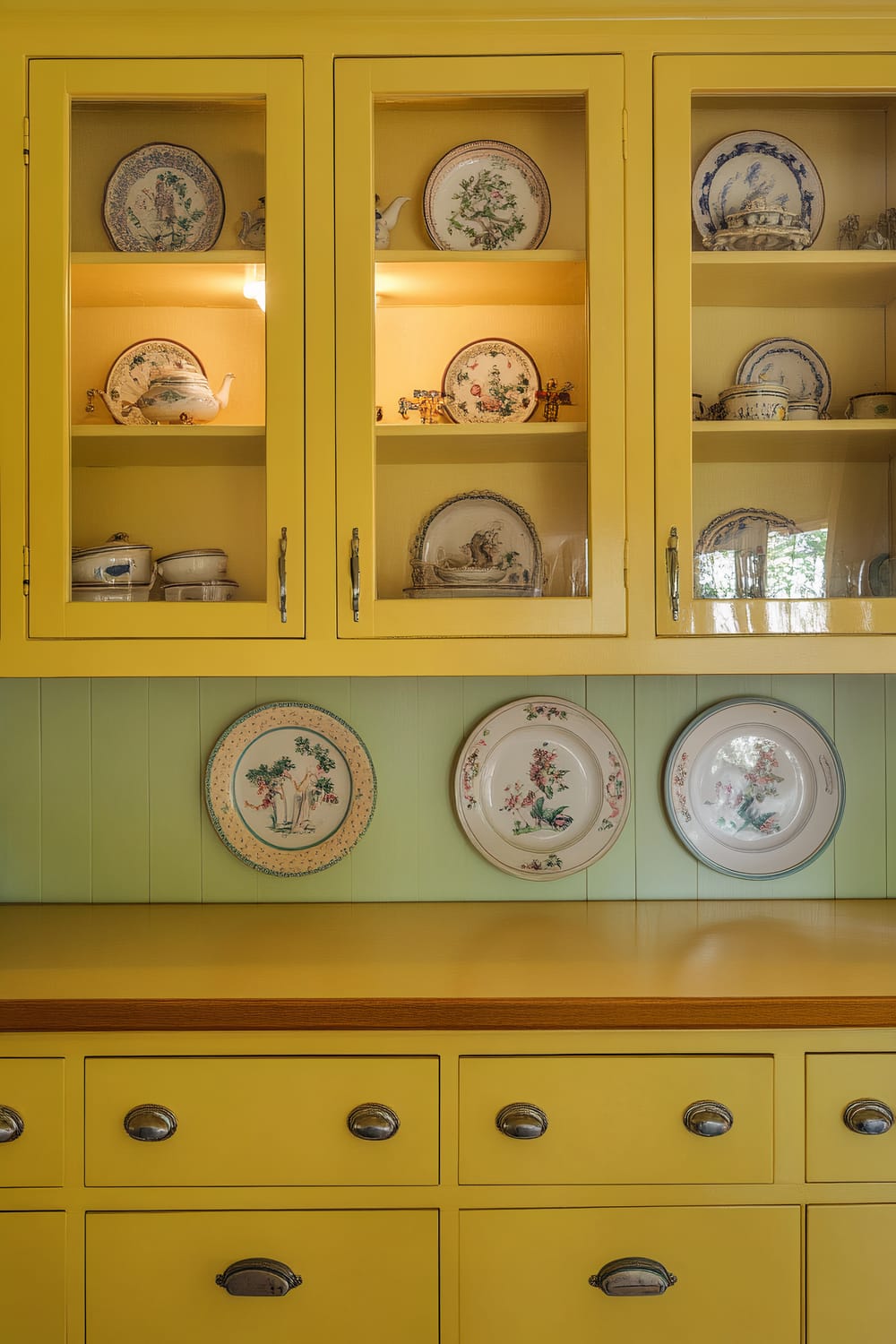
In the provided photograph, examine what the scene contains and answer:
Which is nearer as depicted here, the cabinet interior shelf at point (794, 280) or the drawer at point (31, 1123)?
the drawer at point (31, 1123)

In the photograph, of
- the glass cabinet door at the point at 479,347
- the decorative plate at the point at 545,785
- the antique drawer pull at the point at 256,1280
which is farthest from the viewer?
the decorative plate at the point at 545,785

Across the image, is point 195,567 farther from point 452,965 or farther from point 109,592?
point 452,965

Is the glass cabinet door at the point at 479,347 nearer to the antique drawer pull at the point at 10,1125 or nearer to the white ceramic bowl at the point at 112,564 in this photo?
the white ceramic bowl at the point at 112,564

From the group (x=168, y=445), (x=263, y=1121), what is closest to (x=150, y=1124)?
(x=263, y=1121)

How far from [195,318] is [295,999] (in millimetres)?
1010

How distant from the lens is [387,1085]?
1226 mm

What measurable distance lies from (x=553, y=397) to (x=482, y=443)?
129 mm

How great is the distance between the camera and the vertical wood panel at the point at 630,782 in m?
1.72

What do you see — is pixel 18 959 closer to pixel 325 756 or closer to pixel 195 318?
pixel 325 756

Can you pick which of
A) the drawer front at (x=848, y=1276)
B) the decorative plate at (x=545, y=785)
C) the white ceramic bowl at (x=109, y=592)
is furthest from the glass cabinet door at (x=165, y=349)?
the drawer front at (x=848, y=1276)

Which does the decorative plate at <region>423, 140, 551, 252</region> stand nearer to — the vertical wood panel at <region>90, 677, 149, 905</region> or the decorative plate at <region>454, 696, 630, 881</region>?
the decorative plate at <region>454, 696, 630, 881</region>

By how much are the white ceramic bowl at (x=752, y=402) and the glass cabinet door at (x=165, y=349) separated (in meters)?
0.66

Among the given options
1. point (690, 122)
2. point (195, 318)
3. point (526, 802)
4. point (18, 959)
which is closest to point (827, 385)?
point (690, 122)

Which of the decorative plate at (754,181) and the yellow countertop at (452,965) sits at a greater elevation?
the decorative plate at (754,181)
